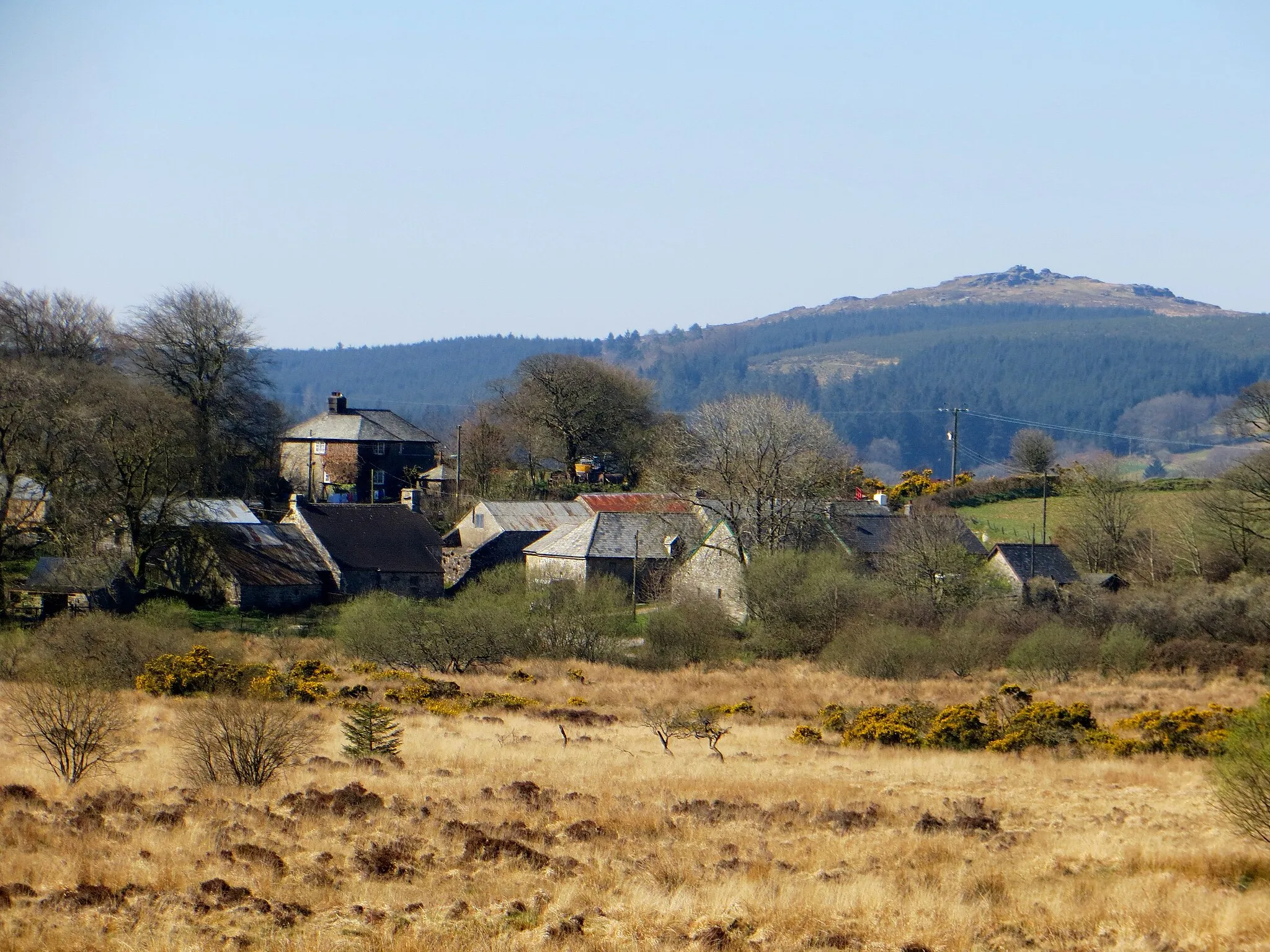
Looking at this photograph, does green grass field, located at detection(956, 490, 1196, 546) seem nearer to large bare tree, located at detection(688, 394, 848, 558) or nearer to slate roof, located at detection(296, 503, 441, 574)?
large bare tree, located at detection(688, 394, 848, 558)

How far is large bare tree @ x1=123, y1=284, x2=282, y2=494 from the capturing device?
58.4 metres

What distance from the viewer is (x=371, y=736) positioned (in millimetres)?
20688

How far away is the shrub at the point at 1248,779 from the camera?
13570 millimetres

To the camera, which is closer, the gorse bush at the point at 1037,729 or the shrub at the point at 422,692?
the gorse bush at the point at 1037,729

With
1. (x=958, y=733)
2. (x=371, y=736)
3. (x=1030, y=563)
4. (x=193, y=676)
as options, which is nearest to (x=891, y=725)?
(x=958, y=733)

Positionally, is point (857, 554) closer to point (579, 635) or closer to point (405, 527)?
point (579, 635)

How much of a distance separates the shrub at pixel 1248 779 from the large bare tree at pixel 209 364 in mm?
50143

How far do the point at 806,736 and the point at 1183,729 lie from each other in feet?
24.7

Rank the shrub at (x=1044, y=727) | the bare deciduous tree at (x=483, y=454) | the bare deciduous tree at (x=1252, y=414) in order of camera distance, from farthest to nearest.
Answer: the bare deciduous tree at (x=483, y=454), the bare deciduous tree at (x=1252, y=414), the shrub at (x=1044, y=727)

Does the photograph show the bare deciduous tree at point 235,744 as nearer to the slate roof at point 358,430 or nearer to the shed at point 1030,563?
the shed at point 1030,563

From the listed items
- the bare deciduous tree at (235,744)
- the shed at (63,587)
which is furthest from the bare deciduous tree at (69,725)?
the shed at (63,587)

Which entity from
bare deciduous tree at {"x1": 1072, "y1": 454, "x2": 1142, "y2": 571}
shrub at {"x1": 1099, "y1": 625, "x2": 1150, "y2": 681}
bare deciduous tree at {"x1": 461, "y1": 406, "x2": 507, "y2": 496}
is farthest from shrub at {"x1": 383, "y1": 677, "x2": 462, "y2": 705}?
bare deciduous tree at {"x1": 461, "y1": 406, "x2": 507, "y2": 496}

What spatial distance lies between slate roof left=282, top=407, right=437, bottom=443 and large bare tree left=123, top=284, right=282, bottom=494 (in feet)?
22.8

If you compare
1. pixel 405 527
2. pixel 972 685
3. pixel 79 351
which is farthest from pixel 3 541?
pixel 972 685
